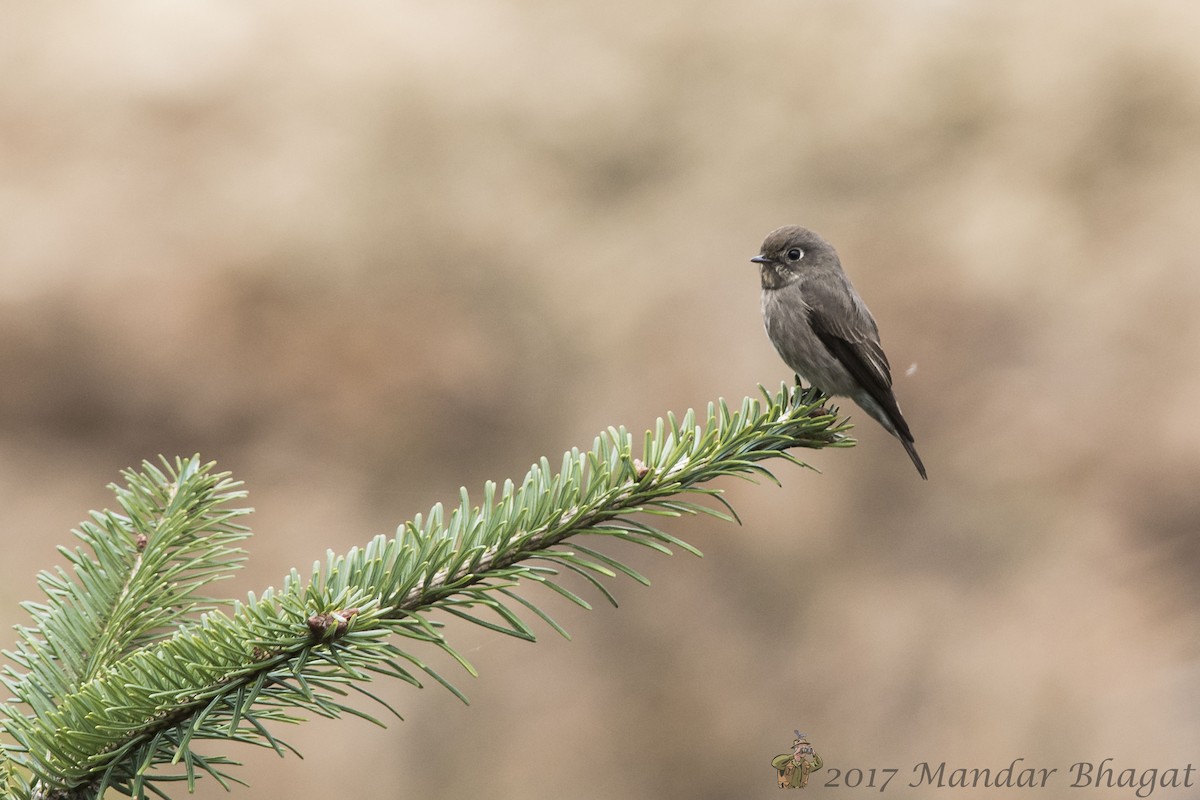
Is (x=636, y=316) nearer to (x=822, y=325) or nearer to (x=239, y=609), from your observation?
(x=822, y=325)

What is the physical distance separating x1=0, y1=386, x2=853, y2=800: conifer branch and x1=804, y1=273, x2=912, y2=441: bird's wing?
5.00ft

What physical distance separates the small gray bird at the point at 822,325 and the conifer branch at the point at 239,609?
146 cm

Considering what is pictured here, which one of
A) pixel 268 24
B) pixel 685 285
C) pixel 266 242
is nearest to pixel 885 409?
pixel 685 285

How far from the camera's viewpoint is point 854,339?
326cm

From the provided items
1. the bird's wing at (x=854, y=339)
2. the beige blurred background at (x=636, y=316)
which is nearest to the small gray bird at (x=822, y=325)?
the bird's wing at (x=854, y=339)

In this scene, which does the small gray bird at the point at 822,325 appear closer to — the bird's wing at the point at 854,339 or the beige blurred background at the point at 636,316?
the bird's wing at the point at 854,339

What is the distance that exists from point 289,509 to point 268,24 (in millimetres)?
2425

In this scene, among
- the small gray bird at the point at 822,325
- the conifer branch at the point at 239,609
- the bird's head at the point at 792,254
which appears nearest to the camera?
the conifer branch at the point at 239,609

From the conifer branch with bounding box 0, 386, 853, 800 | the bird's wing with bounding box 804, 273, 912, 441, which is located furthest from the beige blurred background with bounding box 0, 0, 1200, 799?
the conifer branch with bounding box 0, 386, 853, 800

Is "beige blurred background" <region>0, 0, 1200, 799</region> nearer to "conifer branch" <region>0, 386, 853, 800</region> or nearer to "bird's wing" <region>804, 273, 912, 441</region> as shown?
"bird's wing" <region>804, 273, 912, 441</region>

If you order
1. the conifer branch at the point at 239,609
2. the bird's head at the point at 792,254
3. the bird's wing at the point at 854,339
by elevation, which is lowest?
the conifer branch at the point at 239,609

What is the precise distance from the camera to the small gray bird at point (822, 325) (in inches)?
122

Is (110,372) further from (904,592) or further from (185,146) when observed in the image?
(904,592)

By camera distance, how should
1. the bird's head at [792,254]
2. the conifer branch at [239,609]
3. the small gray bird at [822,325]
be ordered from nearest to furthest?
the conifer branch at [239,609]
the small gray bird at [822,325]
the bird's head at [792,254]
